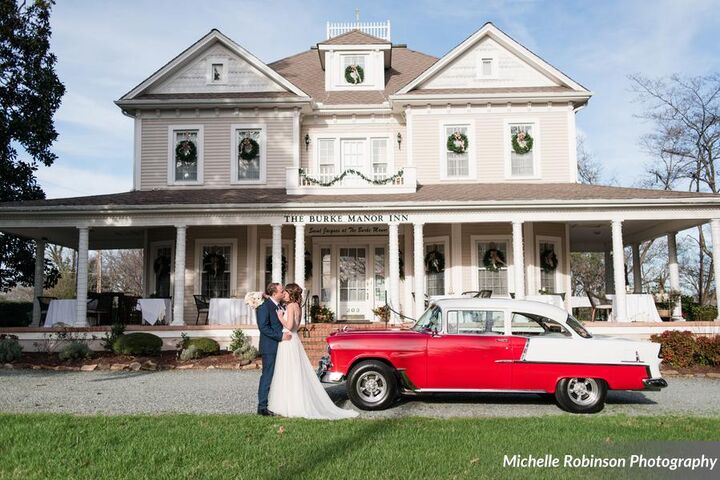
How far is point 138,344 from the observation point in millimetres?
14664

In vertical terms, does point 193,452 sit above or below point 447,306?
below

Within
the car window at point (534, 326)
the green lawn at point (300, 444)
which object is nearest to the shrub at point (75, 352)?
the green lawn at point (300, 444)

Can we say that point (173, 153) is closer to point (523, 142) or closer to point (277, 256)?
point (277, 256)

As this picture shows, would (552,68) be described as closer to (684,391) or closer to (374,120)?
(374,120)

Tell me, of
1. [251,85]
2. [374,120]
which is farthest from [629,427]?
[251,85]

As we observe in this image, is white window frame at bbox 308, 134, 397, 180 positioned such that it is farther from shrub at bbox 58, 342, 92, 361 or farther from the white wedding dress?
the white wedding dress

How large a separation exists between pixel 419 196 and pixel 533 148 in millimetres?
4470

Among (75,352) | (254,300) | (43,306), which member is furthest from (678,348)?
(43,306)

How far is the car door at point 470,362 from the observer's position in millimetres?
8555

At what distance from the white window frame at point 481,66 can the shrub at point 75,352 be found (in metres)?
13.8

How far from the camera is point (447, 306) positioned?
8.87 metres

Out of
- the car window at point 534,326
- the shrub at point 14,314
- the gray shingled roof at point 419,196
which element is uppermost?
the gray shingled roof at point 419,196

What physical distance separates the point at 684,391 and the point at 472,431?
6.06 meters

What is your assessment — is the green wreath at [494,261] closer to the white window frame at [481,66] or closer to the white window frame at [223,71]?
the white window frame at [481,66]
